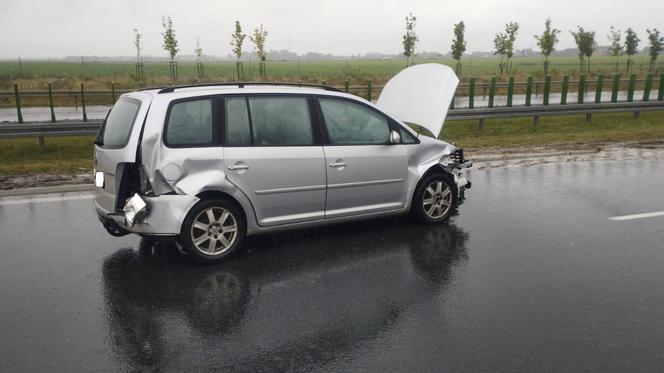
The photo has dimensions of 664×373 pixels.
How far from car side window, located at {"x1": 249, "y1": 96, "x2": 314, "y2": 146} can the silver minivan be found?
1 centimetres

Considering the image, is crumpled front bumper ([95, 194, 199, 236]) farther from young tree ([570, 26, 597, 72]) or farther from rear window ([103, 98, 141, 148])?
young tree ([570, 26, 597, 72])

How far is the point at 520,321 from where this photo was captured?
436 cm

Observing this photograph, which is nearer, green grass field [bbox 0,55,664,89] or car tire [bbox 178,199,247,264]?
car tire [bbox 178,199,247,264]

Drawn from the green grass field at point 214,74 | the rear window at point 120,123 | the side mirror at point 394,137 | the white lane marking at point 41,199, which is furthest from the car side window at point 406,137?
the green grass field at point 214,74

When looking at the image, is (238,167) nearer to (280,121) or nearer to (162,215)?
(280,121)

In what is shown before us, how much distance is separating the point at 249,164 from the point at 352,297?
1.68 m

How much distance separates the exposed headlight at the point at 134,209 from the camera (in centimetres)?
537

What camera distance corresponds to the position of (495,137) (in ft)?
49.4

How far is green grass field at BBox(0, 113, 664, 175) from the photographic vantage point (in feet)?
37.6

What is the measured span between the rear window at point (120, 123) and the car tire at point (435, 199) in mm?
3106

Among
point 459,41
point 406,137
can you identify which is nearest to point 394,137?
point 406,137

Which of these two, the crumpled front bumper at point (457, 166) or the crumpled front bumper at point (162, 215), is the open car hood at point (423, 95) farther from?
the crumpled front bumper at point (162, 215)

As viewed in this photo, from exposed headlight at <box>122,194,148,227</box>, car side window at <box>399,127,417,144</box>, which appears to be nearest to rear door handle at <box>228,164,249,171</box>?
exposed headlight at <box>122,194,148,227</box>

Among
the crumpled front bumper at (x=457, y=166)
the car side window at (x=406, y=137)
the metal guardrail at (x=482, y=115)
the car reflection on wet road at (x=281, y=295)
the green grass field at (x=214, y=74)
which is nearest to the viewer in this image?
the car reflection on wet road at (x=281, y=295)
